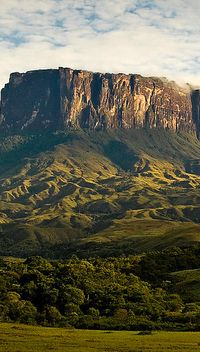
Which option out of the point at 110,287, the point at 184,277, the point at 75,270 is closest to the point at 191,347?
the point at 110,287

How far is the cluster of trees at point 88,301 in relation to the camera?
10675 cm

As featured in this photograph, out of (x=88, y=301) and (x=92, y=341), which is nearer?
(x=92, y=341)

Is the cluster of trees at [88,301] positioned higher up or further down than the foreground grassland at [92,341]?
further down

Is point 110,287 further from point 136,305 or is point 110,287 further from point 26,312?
point 26,312

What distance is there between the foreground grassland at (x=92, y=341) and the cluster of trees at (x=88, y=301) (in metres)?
15.6

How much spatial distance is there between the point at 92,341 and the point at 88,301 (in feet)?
175

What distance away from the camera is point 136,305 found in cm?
12275

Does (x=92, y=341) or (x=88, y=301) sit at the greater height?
(x=92, y=341)

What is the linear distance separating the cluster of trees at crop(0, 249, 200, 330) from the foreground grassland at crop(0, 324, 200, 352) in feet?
51.0

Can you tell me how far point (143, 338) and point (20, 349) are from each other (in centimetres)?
1926

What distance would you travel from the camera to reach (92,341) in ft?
248

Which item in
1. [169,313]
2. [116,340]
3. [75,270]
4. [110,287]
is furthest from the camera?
[75,270]

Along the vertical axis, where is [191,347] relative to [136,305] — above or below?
above

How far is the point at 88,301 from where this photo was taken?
422 ft
